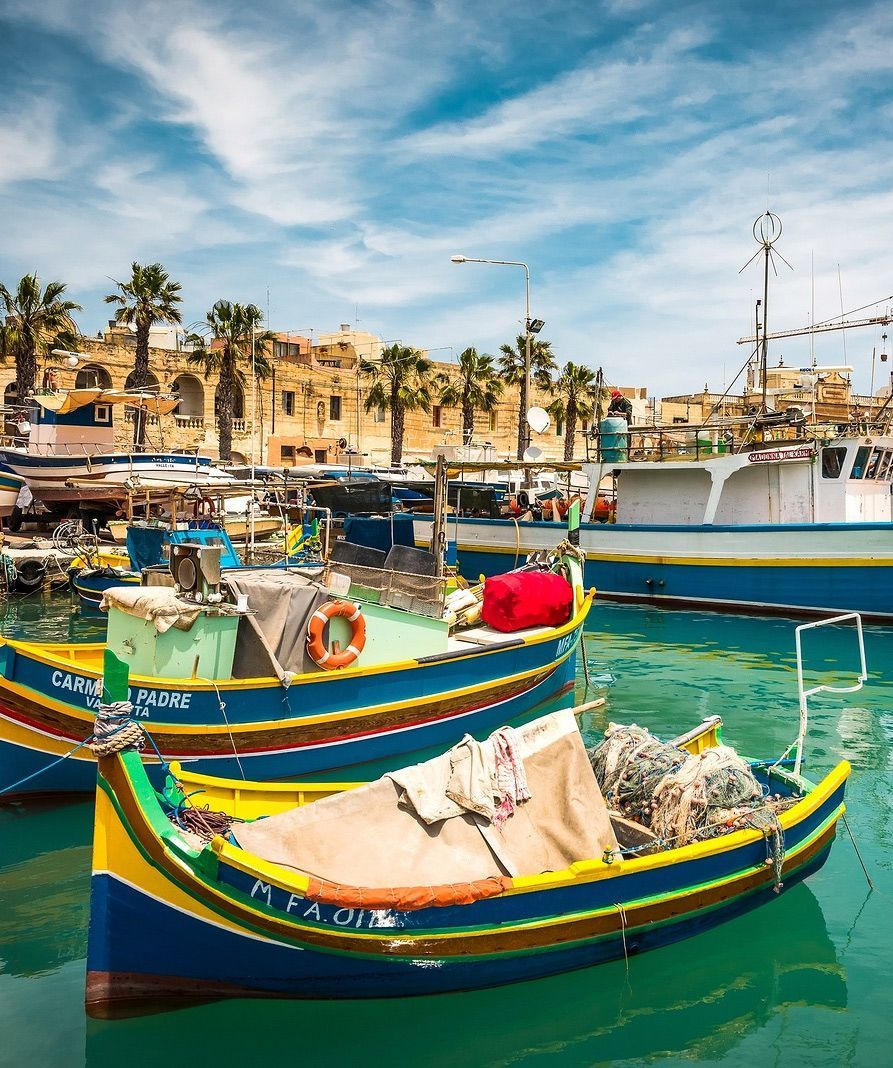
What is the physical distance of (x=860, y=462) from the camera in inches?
822

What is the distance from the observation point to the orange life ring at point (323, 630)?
9.62 meters

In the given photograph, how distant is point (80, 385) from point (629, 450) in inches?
1157

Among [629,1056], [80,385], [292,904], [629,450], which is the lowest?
[629,1056]

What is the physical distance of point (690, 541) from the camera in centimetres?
2178

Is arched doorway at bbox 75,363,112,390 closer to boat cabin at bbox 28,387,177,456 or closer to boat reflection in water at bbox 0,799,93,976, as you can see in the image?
boat cabin at bbox 28,387,177,456

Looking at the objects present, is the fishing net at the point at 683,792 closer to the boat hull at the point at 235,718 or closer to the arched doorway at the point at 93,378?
the boat hull at the point at 235,718

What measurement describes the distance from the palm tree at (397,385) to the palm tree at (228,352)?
7.17 m

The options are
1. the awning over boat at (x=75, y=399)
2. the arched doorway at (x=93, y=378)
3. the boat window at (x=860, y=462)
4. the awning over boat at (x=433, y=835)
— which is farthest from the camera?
the arched doorway at (x=93, y=378)

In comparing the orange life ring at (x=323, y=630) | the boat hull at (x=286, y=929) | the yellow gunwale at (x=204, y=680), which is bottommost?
the boat hull at (x=286, y=929)

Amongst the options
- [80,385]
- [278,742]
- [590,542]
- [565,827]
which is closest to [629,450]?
[590,542]

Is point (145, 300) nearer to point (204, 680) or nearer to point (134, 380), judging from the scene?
point (134, 380)

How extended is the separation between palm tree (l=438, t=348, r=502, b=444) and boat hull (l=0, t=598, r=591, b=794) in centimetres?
4061

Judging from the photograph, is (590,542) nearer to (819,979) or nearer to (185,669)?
(185,669)

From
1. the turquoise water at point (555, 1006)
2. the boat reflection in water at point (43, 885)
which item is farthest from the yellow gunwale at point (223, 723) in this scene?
the turquoise water at point (555, 1006)
